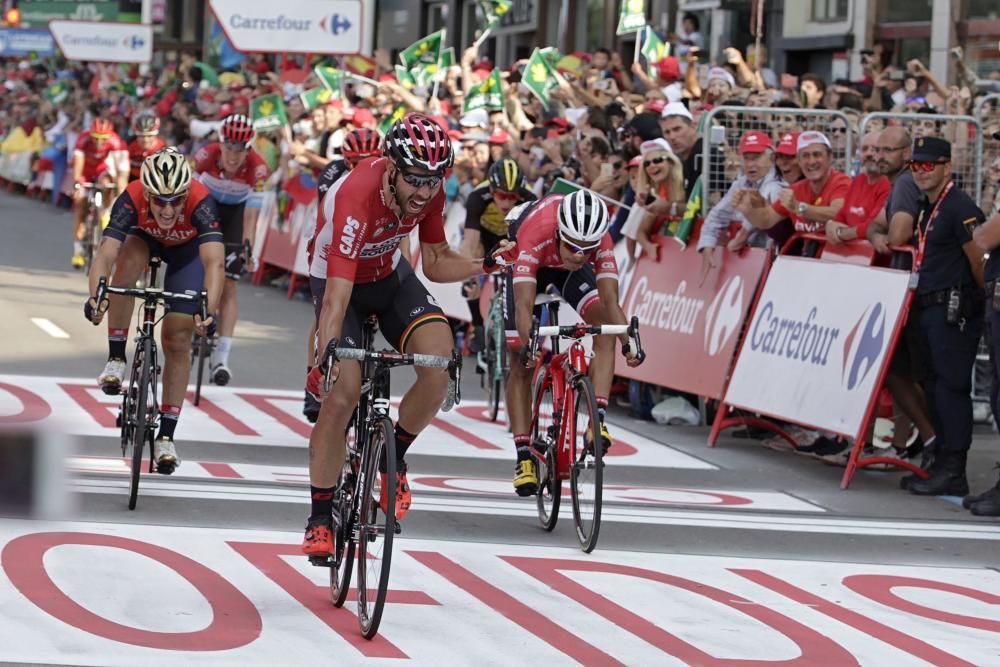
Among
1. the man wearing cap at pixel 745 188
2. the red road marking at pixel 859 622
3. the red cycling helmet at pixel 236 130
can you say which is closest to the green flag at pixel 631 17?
the man wearing cap at pixel 745 188

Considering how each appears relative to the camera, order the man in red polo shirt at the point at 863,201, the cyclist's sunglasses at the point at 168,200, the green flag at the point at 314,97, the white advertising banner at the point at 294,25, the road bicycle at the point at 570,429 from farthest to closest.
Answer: the white advertising banner at the point at 294,25 → the green flag at the point at 314,97 → the man in red polo shirt at the point at 863,201 → the cyclist's sunglasses at the point at 168,200 → the road bicycle at the point at 570,429

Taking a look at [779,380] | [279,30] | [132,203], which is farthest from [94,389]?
[279,30]

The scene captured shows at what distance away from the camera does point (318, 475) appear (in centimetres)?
660

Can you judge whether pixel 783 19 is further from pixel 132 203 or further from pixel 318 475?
pixel 318 475

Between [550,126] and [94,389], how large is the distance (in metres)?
6.72

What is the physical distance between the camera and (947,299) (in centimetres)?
1024

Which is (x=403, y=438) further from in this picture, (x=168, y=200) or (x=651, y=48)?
(x=651, y=48)

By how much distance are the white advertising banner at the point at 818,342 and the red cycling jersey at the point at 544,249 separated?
234cm

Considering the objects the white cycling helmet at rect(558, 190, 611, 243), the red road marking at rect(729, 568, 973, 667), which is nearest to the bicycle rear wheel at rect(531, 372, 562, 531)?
the white cycling helmet at rect(558, 190, 611, 243)

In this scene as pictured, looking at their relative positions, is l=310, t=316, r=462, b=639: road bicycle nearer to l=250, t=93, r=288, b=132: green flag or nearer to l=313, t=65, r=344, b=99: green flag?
l=250, t=93, r=288, b=132: green flag

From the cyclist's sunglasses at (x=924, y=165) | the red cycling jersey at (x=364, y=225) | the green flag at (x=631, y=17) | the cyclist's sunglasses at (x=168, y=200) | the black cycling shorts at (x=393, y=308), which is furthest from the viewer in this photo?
the green flag at (x=631, y=17)

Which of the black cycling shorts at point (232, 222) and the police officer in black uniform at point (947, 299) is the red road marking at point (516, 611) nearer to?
the police officer in black uniform at point (947, 299)

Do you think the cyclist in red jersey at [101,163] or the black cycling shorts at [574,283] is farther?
the cyclist in red jersey at [101,163]

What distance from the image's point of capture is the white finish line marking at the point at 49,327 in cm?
1652
